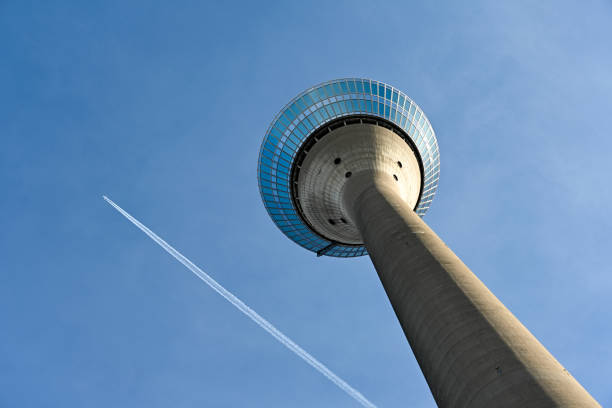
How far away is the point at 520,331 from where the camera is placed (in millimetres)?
14977

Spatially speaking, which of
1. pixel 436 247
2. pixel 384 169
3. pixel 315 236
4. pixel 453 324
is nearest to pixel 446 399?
pixel 453 324

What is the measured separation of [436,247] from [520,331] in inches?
210

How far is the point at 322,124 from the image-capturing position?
34.2m

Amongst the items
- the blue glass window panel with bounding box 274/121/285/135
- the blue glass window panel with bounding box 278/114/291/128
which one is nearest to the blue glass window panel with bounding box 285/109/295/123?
the blue glass window panel with bounding box 278/114/291/128

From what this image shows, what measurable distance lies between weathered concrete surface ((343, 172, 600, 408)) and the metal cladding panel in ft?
48.5

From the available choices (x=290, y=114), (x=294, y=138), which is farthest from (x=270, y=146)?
(x=290, y=114)

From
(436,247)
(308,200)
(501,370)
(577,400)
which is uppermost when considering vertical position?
(308,200)

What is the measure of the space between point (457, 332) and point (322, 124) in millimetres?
22663

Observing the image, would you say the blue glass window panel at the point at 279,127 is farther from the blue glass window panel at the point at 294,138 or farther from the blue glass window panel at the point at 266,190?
the blue glass window panel at the point at 266,190

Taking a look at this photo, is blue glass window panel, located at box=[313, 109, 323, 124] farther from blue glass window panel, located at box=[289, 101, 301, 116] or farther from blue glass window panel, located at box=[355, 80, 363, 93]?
blue glass window panel, located at box=[355, 80, 363, 93]

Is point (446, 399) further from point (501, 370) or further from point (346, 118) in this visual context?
point (346, 118)

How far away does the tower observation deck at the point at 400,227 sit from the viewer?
44.2ft

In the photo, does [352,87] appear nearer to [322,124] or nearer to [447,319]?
[322,124]

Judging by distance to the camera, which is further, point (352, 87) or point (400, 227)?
point (352, 87)
